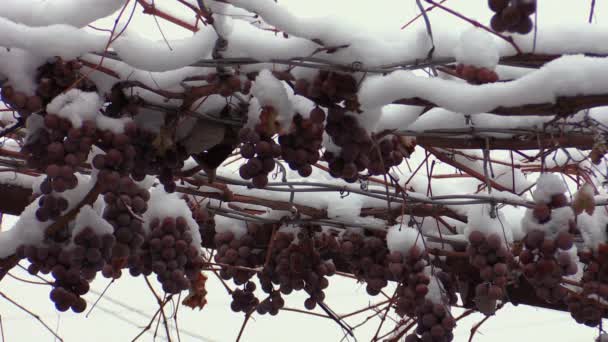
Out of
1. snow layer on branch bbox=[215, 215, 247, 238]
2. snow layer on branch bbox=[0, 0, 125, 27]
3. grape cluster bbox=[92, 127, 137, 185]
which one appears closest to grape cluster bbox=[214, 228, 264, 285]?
snow layer on branch bbox=[215, 215, 247, 238]

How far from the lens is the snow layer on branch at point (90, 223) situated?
1.71 meters

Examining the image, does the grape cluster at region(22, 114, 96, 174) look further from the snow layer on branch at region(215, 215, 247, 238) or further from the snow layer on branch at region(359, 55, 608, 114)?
the snow layer on branch at region(215, 215, 247, 238)

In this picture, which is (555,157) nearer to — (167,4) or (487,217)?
(487,217)

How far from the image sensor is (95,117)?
146 centimetres

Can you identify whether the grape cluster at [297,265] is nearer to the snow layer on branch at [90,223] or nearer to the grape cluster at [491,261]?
the grape cluster at [491,261]

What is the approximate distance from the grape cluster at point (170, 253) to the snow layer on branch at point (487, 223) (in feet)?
2.08

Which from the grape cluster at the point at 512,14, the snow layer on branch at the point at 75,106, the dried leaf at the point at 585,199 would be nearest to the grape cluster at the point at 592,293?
the dried leaf at the point at 585,199

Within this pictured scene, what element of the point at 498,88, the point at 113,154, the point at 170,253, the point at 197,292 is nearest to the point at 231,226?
the point at 197,292

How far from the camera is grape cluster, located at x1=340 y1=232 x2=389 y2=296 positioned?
203 centimetres

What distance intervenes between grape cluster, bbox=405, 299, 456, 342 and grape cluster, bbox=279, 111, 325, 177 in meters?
0.64

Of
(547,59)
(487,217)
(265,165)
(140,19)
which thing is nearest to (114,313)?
(140,19)

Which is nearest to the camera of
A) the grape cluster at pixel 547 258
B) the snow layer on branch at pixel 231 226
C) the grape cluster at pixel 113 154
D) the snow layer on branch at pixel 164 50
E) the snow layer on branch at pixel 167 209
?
the snow layer on branch at pixel 164 50

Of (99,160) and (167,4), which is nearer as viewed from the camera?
(99,160)

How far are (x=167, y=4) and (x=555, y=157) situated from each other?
1.03 m
